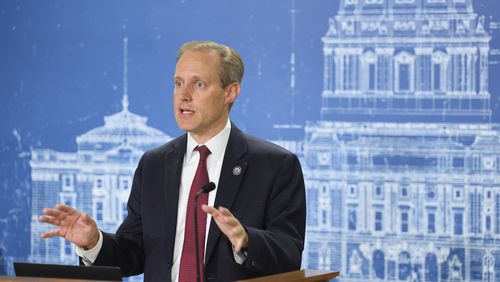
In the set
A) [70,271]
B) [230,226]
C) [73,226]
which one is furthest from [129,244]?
[230,226]

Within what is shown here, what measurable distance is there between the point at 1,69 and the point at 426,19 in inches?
110

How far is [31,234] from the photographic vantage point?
5699mm

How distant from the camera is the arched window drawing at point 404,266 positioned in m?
5.00

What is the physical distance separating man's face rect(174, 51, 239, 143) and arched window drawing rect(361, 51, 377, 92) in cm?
203

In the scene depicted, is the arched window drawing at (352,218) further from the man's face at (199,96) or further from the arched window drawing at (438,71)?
the man's face at (199,96)

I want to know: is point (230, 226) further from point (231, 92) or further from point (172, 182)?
point (231, 92)

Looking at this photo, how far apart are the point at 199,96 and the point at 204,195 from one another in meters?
0.36

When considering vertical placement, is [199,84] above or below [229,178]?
above

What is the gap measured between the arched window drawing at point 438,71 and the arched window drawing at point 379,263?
3.30ft

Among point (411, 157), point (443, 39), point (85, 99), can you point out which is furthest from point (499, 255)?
point (85, 99)

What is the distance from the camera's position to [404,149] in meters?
4.99

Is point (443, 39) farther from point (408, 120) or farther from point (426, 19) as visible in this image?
point (408, 120)

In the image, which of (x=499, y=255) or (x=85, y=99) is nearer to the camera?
(x=499, y=255)

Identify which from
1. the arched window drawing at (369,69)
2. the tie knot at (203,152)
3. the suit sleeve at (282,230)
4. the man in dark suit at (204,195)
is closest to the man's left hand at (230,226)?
the suit sleeve at (282,230)
